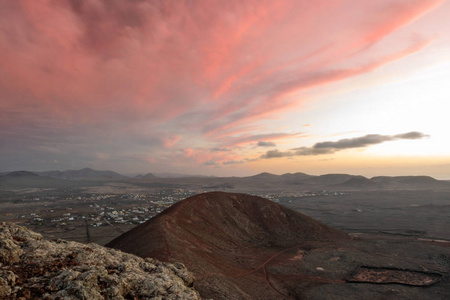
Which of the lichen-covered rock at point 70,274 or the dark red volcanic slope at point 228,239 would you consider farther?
the dark red volcanic slope at point 228,239

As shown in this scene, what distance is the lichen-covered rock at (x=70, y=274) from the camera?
1061 cm

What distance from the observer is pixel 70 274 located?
464 inches

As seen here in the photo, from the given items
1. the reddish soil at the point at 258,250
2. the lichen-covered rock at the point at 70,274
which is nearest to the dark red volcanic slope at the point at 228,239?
the reddish soil at the point at 258,250

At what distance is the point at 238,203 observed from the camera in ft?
214

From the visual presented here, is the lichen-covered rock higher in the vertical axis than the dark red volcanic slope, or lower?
higher

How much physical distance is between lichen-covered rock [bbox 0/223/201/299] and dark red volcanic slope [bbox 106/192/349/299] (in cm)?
963

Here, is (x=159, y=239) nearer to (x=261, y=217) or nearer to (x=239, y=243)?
(x=239, y=243)

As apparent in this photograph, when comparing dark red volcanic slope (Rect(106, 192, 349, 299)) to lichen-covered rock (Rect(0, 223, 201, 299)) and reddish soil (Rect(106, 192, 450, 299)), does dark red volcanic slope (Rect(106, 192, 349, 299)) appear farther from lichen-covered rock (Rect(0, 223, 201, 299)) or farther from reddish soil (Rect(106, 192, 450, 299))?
lichen-covered rock (Rect(0, 223, 201, 299))

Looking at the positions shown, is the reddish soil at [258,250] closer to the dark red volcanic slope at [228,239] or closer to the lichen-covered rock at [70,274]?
the dark red volcanic slope at [228,239]

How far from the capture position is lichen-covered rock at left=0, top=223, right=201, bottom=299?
10612 mm

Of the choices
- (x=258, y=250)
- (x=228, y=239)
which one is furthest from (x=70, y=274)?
(x=258, y=250)

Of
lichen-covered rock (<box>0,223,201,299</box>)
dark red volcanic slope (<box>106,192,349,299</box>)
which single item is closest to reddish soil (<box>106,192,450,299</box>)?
dark red volcanic slope (<box>106,192,349,299</box>)

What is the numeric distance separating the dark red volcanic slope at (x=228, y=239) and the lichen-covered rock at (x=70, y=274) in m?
9.63

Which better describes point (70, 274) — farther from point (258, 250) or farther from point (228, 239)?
point (258, 250)
